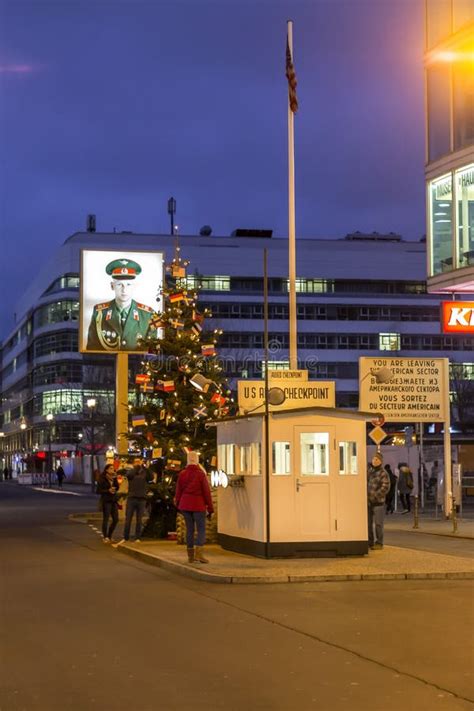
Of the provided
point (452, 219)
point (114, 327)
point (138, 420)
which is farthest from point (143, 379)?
point (452, 219)

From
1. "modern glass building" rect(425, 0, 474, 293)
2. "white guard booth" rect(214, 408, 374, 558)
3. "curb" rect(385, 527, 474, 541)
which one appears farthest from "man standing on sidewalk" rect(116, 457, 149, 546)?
"modern glass building" rect(425, 0, 474, 293)

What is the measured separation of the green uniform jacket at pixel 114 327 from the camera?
36.9 m

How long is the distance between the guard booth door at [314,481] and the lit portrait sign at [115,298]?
18265 millimetres

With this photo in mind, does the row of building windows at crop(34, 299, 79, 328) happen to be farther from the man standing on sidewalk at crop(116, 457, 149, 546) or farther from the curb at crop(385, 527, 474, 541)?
the man standing on sidewalk at crop(116, 457, 149, 546)

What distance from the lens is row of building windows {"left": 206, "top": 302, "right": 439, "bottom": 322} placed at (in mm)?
106938

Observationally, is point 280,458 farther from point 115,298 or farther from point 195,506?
point 115,298

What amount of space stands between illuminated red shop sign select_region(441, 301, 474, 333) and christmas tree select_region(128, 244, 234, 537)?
393 inches

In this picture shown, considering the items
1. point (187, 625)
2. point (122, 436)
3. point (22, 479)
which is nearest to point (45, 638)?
point (187, 625)

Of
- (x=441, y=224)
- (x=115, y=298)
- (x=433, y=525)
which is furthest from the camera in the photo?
(x=115, y=298)

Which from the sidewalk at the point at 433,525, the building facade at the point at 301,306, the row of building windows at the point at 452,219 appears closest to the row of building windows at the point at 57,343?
the building facade at the point at 301,306

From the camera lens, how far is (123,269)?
3772cm

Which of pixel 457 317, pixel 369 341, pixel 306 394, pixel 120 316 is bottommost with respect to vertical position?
pixel 306 394

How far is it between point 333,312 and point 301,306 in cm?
338

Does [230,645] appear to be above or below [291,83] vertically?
below
